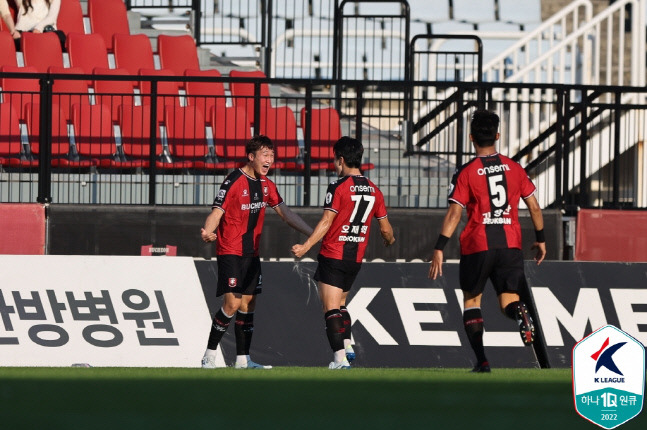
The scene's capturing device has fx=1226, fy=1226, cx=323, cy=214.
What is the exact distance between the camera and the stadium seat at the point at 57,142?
1405 centimetres

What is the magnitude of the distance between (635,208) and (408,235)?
265 centimetres

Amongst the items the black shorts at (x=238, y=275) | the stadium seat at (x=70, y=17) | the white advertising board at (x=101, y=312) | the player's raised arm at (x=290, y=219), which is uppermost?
the stadium seat at (x=70, y=17)

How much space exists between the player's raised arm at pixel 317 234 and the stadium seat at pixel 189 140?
4.18m

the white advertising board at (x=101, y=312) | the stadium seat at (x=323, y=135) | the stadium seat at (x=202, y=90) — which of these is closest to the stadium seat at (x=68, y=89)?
the stadium seat at (x=202, y=90)

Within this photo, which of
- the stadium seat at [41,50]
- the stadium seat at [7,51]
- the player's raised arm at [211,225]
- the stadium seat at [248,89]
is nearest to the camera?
the player's raised arm at [211,225]

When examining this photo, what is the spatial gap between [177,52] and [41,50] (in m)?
1.98

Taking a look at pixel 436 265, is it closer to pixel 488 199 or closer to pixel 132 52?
pixel 488 199

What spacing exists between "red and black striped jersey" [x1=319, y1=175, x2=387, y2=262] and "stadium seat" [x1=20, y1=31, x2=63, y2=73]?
7851 millimetres

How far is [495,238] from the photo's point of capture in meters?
9.34

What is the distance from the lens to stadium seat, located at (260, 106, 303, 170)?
14.4 m

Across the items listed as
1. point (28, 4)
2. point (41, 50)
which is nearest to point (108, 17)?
point (28, 4)

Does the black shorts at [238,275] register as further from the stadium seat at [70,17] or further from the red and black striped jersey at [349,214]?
the stadium seat at [70,17]

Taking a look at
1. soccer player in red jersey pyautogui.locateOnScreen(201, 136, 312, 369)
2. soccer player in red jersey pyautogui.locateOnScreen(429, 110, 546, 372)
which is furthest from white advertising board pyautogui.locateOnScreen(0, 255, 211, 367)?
soccer player in red jersey pyautogui.locateOnScreen(429, 110, 546, 372)

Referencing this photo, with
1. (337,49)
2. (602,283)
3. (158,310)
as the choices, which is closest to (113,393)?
(158,310)
